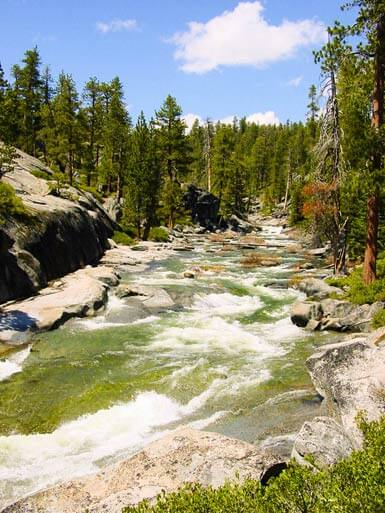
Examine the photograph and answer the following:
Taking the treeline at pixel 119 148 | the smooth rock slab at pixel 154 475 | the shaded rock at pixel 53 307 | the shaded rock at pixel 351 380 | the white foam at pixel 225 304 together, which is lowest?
the white foam at pixel 225 304

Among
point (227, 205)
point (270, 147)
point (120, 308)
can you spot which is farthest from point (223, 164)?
point (120, 308)

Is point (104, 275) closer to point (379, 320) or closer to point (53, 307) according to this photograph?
point (53, 307)

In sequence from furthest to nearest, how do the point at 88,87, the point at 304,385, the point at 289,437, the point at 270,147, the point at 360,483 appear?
1. the point at 270,147
2. the point at 88,87
3. the point at 304,385
4. the point at 289,437
5. the point at 360,483

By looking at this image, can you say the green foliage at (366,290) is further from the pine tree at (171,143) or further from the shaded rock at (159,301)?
the pine tree at (171,143)

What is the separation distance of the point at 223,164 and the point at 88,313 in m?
59.1

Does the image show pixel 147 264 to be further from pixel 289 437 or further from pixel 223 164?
pixel 223 164

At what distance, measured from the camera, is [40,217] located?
27938mm

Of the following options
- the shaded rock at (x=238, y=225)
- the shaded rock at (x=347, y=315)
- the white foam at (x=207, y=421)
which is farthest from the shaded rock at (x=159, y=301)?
the shaded rock at (x=238, y=225)

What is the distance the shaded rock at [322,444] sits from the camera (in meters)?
6.98

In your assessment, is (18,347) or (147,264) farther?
(147,264)

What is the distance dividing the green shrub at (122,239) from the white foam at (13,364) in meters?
28.7

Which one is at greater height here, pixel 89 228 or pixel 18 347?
pixel 89 228

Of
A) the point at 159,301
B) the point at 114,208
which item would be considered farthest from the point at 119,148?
the point at 159,301

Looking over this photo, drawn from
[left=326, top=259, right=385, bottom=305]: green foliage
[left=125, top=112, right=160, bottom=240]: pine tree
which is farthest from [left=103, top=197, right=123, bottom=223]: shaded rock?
[left=326, top=259, right=385, bottom=305]: green foliage
